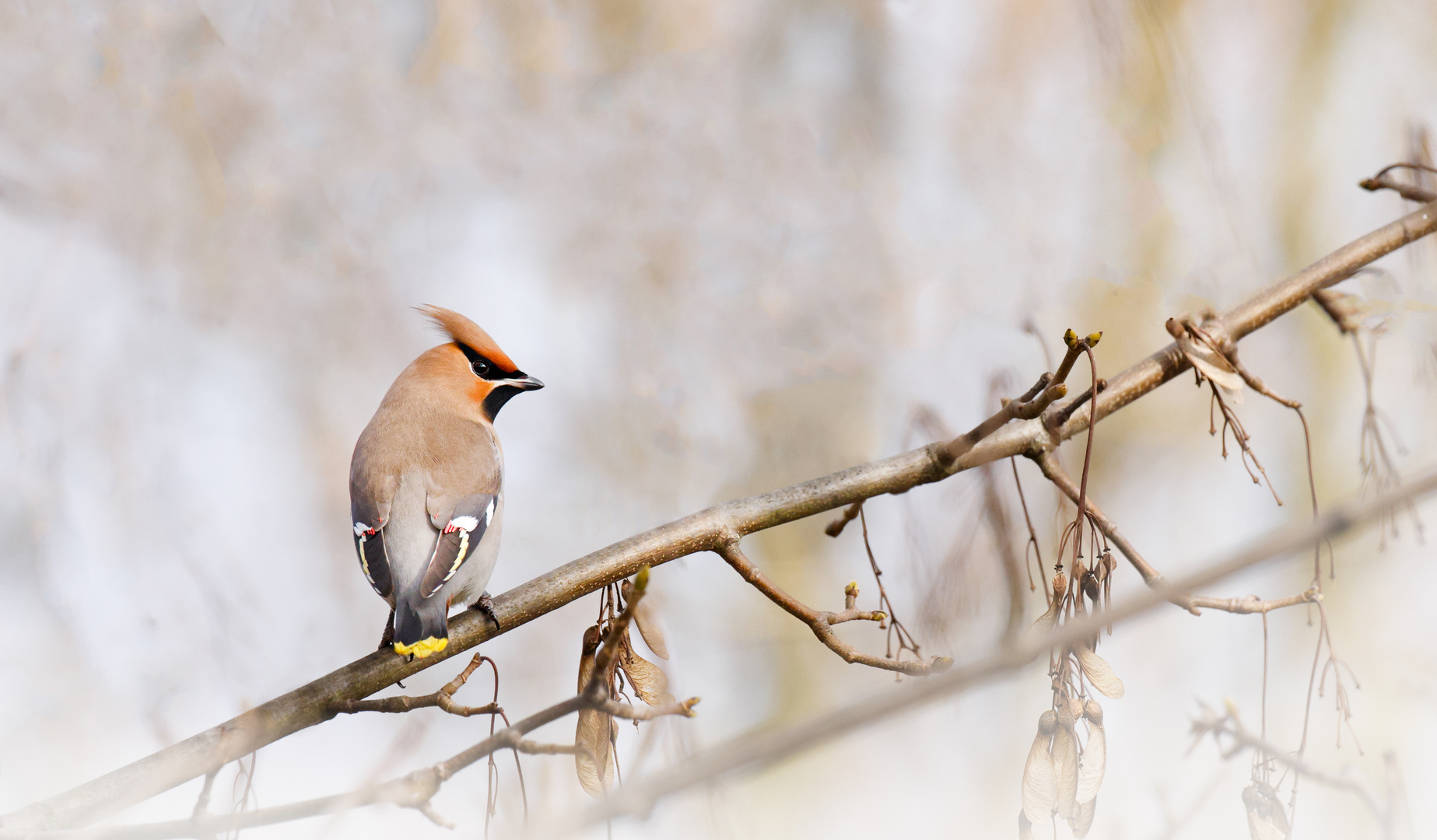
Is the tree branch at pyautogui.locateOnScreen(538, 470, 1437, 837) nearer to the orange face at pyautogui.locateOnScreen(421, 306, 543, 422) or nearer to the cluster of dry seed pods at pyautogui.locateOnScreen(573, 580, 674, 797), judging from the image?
the cluster of dry seed pods at pyautogui.locateOnScreen(573, 580, 674, 797)

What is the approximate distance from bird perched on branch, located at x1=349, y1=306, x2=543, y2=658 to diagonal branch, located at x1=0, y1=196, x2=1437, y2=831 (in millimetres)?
81

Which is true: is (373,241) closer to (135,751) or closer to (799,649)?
(135,751)

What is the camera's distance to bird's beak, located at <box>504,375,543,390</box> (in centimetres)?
228

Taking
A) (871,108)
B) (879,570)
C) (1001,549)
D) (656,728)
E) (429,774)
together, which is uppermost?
(871,108)

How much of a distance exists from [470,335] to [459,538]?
2.13 ft

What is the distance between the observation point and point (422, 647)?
4.96 feet

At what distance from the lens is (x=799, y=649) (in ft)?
13.3

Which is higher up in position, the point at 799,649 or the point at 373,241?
the point at 373,241

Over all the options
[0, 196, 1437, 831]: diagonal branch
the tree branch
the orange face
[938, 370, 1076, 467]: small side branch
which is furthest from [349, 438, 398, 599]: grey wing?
the tree branch

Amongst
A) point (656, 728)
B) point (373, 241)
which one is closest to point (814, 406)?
point (373, 241)

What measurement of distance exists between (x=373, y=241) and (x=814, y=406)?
6.23 ft

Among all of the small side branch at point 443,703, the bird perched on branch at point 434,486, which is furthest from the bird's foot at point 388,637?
the small side branch at point 443,703

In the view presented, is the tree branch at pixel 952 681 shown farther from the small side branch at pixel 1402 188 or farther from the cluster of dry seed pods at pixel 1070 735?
the small side branch at pixel 1402 188

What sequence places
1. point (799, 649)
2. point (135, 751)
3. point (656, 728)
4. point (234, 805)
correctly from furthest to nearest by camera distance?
point (799, 649), point (135, 751), point (234, 805), point (656, 728)
